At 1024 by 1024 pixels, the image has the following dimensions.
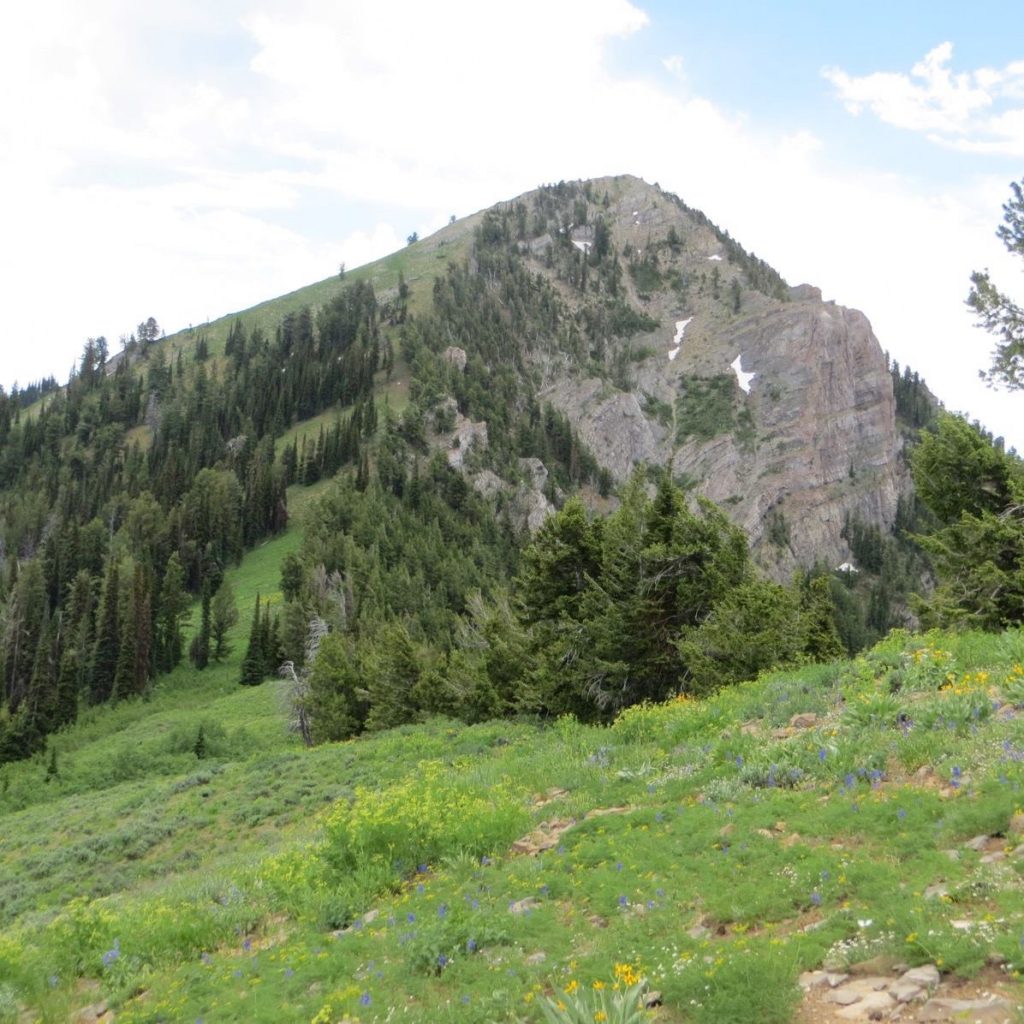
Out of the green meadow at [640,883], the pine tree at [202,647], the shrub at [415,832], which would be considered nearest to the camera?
the green meadow at [640,883]

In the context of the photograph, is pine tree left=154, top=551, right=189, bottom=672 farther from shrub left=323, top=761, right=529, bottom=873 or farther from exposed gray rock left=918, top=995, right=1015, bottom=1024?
exposed gray rock left=918, top=995, right=1015, bottom=1024

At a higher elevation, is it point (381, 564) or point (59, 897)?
point (381, 564)

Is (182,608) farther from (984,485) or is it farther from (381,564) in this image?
(984,485)

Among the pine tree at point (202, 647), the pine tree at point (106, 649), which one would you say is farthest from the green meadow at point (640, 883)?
the pine tree at point (106, 649)

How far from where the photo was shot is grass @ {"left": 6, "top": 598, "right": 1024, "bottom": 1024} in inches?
239

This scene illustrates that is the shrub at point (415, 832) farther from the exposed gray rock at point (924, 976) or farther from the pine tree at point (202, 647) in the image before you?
the pine tree at point (202, 647)

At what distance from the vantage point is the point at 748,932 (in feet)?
21.9

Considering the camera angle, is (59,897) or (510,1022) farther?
(59,897)

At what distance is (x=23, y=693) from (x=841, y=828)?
90898mm

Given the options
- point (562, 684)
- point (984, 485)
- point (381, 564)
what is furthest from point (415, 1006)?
point (381, 564)

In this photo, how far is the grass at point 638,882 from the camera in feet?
19.9

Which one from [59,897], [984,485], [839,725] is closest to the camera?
[839,725]

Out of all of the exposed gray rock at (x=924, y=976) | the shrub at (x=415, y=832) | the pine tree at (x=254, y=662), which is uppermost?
the exposed gray rock at (x=924, y=976)

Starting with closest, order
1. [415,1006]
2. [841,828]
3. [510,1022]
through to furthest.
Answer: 1. [510,1022]
2. [415,1006]
3. [841,828]
